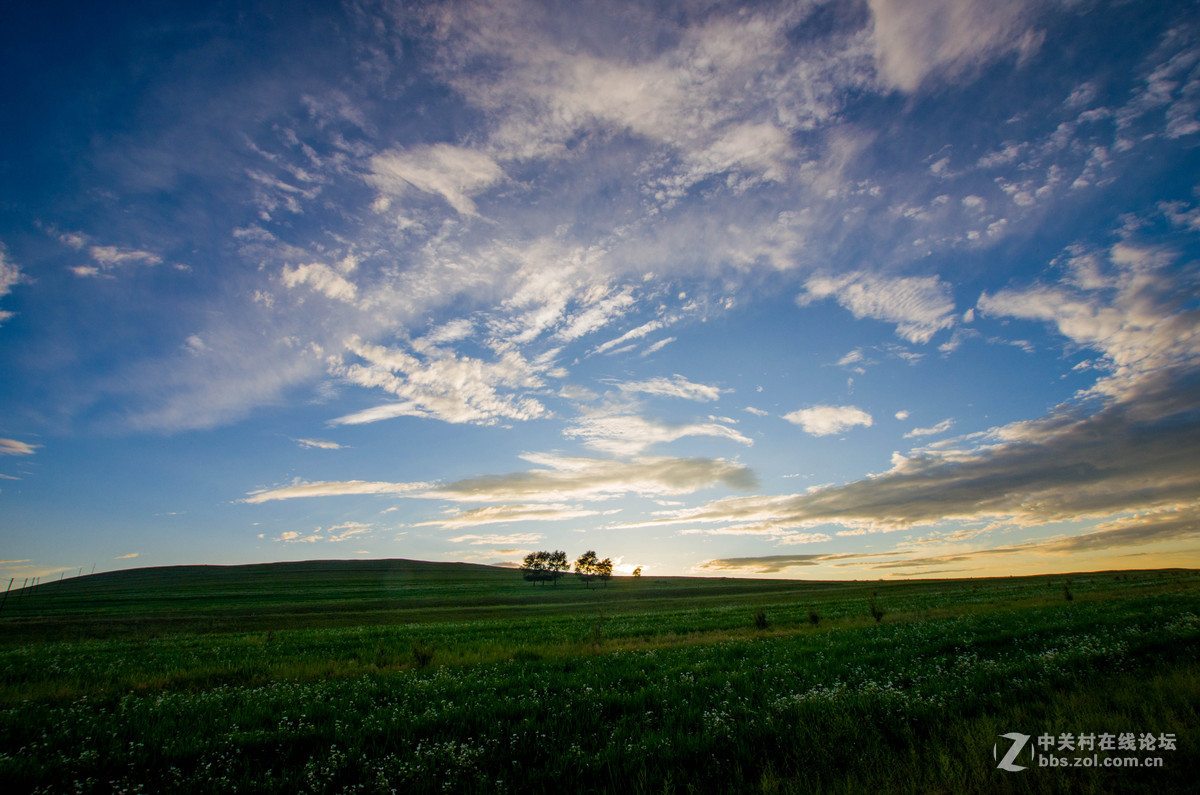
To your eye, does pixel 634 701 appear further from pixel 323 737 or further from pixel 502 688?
pixel 323 737

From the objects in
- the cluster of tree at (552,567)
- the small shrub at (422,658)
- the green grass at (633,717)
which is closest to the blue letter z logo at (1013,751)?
the green grass at (633,717)

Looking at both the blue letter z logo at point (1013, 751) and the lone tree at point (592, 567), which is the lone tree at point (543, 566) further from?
the blue letter z logo at point (1013, 751)

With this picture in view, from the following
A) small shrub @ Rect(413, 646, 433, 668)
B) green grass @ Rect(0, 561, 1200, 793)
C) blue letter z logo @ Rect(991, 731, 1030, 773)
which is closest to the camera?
blue letter z logo @ Rect(991, 731, 1030, 773)

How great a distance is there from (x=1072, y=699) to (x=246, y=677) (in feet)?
58.5

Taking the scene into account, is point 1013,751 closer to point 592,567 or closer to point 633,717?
point 633,717

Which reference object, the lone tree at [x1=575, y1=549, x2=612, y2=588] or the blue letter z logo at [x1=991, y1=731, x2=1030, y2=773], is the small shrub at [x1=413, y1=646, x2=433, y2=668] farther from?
the lone tree at [x1=575, y1=549, x2=612, y2=588]

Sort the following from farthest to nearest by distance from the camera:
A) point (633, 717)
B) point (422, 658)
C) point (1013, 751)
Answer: point (422, 658) → point (633, 717) → point (1013, 751)

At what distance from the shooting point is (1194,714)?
600 centimetres

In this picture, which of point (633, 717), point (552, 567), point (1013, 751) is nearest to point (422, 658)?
point (633, 717)

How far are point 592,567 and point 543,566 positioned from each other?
1960 centimetres

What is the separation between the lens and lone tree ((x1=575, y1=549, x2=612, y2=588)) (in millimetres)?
144500

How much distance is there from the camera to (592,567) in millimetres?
147000

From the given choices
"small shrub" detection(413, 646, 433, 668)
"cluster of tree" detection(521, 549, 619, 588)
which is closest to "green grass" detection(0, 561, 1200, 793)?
"small shrub" detection(413, 646, 433, 668)

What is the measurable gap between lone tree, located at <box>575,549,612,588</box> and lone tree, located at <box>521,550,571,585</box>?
31.5 feet
